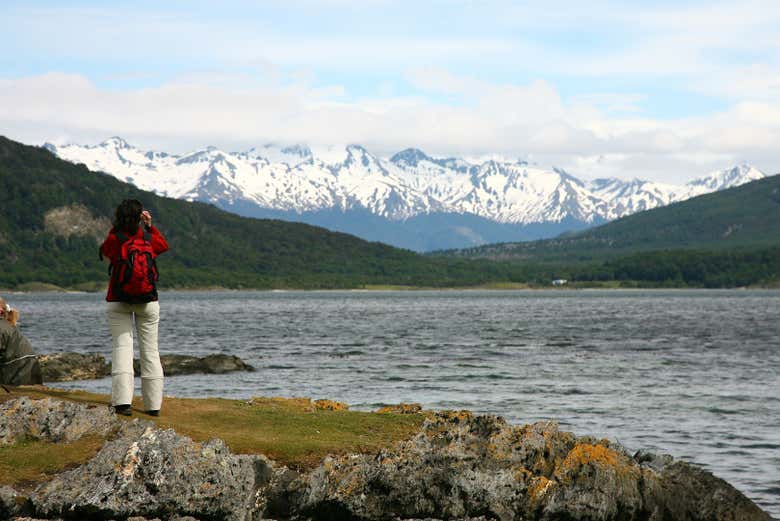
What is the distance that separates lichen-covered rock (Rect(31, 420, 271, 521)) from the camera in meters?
17.2

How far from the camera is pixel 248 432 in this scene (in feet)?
69.8

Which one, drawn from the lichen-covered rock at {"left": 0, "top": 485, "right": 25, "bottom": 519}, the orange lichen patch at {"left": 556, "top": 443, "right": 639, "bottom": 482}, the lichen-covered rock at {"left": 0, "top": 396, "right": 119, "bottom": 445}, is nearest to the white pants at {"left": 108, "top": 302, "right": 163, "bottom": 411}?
the lichen-covered rock at {"left": 0, "top": 396, "right": 119, "bottom": 445}

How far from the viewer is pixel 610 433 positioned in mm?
36312

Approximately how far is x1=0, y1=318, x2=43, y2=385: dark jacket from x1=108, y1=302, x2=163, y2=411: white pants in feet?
12.0

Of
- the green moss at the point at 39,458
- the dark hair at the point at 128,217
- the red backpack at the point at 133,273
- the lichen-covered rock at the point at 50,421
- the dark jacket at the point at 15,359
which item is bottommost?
the green moss at the point at 39,458

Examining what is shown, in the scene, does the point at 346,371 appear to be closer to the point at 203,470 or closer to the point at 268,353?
the point at 268,353

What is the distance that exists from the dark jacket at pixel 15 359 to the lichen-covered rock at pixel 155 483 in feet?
21.0

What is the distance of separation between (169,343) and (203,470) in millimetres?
76718

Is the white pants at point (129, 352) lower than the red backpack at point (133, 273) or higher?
Answer: lower

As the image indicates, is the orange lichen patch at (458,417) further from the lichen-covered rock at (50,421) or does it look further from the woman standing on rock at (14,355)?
the woman standing on rock at (14,355)

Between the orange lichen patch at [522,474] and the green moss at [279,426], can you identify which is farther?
the green moss at [279,426]

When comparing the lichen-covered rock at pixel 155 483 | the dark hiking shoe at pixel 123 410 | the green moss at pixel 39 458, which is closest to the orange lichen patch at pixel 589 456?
the lichen-covered rock at pixel 155 483

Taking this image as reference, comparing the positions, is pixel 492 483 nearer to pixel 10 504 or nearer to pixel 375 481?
pixel 375 481

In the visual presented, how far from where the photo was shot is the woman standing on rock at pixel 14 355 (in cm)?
2313
